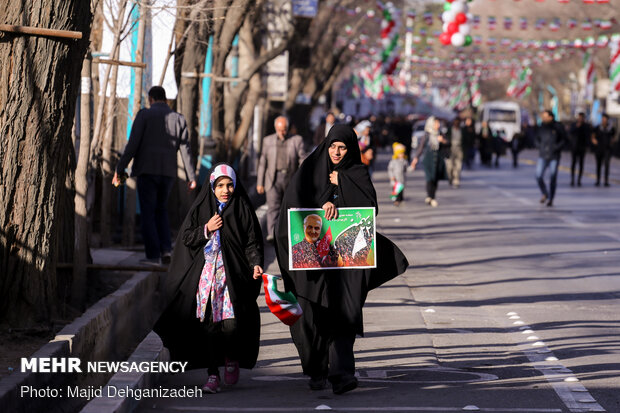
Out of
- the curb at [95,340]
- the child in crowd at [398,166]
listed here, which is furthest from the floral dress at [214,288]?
the child in crowd at [398,166]

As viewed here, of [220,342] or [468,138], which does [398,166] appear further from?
[220,342]

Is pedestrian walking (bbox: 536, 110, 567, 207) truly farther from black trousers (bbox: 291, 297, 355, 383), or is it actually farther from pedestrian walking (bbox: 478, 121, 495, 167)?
pedestrian walking (bbox: 478, 121, 495, 167)

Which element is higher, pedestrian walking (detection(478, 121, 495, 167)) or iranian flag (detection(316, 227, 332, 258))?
iranian flag (detection(316, 227, 332, 258))

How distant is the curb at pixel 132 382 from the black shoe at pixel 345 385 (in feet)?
3.87

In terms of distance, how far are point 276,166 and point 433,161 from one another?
8562mm

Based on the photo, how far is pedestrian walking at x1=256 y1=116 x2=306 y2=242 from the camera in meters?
16.8

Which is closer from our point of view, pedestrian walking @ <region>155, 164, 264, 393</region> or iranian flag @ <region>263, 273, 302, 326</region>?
iranian flag @ <region>263, 273, 302, 326</region>

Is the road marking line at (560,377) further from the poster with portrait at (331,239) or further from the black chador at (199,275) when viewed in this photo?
the black chador at (199,275)

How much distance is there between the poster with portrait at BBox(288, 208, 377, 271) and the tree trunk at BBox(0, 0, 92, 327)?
2143 millimetres

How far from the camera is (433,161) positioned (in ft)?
81.6

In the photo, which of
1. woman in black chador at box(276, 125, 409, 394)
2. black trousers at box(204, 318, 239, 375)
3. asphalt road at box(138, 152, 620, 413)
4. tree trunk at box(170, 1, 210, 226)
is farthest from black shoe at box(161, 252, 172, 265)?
woman in black chador at box(276, 125, 409, 394)

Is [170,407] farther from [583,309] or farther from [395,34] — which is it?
[395,34]

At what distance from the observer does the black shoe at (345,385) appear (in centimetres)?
776

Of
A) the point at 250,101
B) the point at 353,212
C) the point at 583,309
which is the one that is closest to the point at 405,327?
the point at 583,309
